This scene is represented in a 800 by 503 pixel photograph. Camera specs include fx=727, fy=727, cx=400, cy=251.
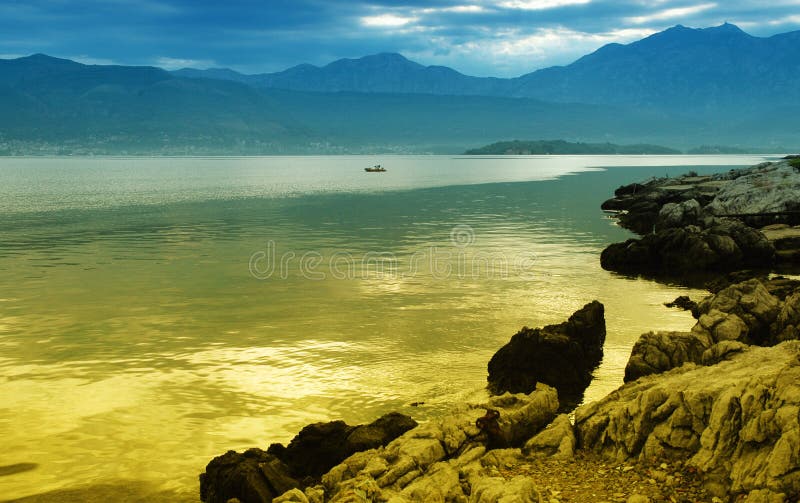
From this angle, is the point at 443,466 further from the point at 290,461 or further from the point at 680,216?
the point at 680,216

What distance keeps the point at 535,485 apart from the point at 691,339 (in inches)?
369

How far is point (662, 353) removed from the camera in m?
18.9

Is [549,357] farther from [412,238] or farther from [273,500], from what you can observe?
[412,238]

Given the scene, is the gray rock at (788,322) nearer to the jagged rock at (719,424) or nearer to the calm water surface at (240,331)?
the calm water surface at (240,331)

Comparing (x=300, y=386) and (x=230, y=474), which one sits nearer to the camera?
(x=230, y=474)

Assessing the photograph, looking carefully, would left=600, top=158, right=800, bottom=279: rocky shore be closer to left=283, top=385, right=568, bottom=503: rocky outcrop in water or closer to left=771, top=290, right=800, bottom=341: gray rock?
left=771, top=290, right=800, bottom=341: gray rock

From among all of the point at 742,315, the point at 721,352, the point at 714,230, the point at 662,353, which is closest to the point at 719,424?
the point at 721,352

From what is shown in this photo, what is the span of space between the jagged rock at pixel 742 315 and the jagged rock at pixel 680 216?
1209 inches

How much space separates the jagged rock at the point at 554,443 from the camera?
13643 millimetres

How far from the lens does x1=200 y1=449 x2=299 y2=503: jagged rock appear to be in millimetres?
12953

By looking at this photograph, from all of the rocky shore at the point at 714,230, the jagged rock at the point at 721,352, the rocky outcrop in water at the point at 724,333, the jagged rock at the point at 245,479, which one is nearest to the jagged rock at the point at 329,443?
the jagged rock at the point at 245,479

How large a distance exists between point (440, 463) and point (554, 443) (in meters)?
2.48

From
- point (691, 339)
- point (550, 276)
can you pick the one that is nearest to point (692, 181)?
point (550, 276)

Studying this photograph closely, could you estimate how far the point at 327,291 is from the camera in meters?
32.7
